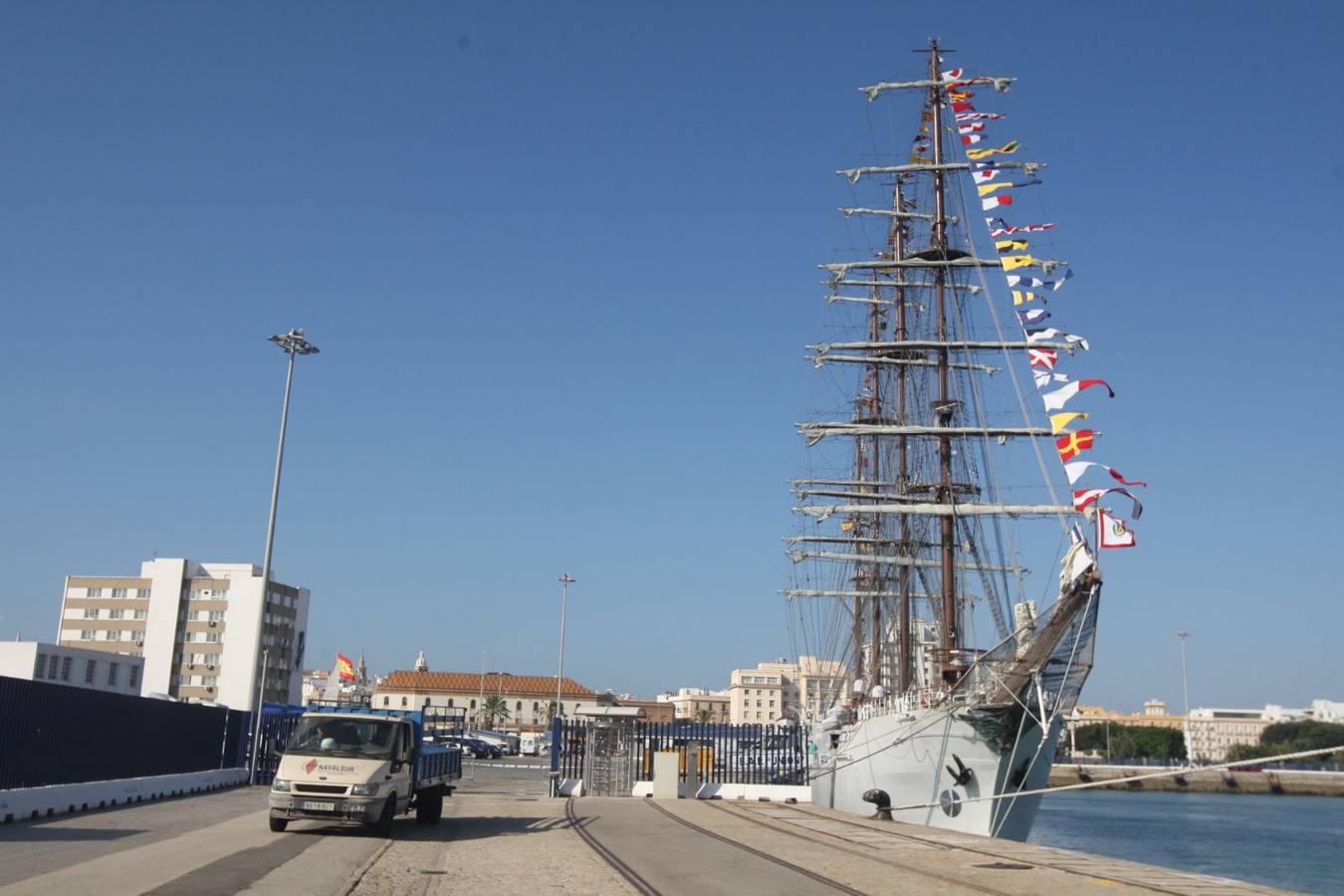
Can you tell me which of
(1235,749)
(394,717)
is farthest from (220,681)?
(1235,749)

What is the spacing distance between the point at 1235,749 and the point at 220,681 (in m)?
162

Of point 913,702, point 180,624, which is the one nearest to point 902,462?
point 913,702

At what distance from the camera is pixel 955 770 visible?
110 feet

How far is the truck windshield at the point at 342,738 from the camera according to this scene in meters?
19.5

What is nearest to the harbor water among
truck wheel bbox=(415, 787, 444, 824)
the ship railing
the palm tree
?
the ship railing

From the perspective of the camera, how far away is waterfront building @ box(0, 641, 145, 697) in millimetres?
58344

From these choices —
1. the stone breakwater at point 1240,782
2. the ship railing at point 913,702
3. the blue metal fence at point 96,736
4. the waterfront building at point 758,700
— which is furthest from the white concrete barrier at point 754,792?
the waterfront building at point 758,700

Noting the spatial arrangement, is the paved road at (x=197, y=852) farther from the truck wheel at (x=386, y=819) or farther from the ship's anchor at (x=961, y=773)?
the ship's anchor at (x=961, y=773)

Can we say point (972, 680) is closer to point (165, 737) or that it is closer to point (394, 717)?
point (394, 717)

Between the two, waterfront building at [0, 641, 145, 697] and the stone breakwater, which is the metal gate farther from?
the stone breakwater

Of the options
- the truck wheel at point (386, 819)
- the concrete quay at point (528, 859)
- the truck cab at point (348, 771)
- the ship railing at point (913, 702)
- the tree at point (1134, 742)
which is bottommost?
the tree at point (1134, 742)

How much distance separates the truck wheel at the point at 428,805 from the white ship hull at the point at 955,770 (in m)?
15.4

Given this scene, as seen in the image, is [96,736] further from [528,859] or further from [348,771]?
[528,859]

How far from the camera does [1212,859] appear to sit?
48.0m
